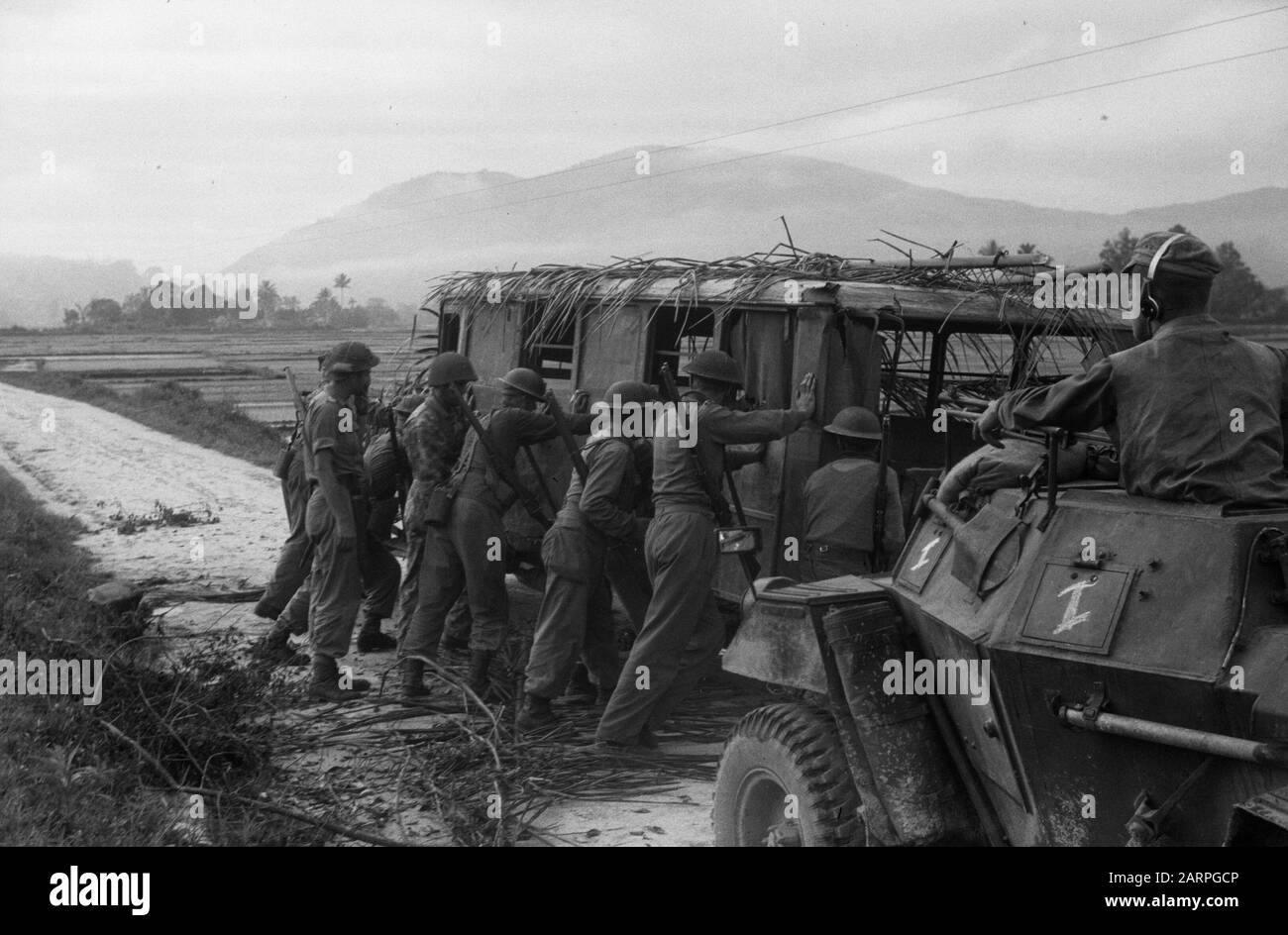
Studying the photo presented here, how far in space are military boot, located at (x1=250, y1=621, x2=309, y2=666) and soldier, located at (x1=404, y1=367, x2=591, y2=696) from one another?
1055 mm

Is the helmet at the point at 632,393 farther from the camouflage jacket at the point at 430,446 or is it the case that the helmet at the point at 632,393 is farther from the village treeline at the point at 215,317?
the village treeline at the point at 215,317

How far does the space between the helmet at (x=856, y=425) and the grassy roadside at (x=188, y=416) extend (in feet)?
47.4

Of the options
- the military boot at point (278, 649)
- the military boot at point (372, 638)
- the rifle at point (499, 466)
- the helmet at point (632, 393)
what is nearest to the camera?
the helmet at point (632, 393)

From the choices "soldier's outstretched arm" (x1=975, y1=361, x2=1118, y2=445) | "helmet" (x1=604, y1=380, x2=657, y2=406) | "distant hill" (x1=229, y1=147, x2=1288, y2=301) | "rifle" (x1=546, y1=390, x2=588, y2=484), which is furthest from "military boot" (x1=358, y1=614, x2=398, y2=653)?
"distant hill" (x1=229, y1=147, x2=1288, y2=301)

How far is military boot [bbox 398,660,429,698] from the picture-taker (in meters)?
8.29

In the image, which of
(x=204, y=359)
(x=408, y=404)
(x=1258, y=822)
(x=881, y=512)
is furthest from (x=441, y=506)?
(x=204, y=359)

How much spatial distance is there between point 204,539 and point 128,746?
23.4 feet

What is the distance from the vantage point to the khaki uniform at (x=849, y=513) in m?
7.24

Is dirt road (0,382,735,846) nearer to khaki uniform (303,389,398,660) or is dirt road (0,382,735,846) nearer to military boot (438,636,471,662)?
military boot (438,636,471,662)

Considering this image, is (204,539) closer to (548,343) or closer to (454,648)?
(548,343)

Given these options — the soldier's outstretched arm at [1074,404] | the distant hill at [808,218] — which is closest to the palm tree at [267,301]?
the distant hill at [808,218]

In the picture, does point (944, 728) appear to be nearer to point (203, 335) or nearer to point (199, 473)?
point (199, 473)
